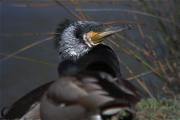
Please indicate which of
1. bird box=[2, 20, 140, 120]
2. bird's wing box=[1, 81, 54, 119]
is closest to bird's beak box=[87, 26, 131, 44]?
bird box=[2, 20, 140, 120]

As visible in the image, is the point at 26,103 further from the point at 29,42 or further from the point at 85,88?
the point at 29,42

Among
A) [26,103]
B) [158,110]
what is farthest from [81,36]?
[158,110]

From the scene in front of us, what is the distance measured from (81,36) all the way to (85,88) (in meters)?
1.23

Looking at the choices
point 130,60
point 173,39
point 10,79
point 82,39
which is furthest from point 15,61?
point 82,39

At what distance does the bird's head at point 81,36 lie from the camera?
5.98 meters

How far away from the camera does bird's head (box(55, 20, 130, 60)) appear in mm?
5977

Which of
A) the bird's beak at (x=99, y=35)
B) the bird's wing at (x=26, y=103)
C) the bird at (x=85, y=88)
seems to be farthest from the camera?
the bird's beak at (x=99, y=35)

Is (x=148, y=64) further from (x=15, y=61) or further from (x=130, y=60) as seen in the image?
(x=15, y=61)

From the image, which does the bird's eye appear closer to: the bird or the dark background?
the bird

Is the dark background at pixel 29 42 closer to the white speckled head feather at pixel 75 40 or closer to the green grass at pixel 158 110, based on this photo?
the green grass at pixel 158 110

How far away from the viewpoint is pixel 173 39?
7.72 metres

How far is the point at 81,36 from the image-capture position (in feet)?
19.7

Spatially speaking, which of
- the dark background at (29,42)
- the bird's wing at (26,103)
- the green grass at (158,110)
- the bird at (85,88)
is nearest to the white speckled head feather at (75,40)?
the bird at (85,88)

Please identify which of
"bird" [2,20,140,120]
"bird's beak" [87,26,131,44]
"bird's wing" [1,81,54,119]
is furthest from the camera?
"bird's beak" [87,26,131,44]
